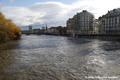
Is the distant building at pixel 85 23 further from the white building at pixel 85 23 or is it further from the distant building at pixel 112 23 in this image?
the distant building at pixel 112 23

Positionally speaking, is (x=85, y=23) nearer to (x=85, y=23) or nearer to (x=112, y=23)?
(x=85, y=23)

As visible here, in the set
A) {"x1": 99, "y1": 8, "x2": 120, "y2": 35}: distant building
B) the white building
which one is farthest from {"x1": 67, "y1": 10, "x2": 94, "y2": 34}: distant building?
{"x1": 99, "y1": 8, "x2": 120, "y2": 35}: distant building

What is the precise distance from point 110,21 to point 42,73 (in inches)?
4364

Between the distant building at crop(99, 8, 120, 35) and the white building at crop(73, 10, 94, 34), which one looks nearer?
the distant building at crop(99, 8, 120, 35)

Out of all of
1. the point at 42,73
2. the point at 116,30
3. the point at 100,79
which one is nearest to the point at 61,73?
the point at 42,73

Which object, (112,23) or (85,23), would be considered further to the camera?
(85,23)

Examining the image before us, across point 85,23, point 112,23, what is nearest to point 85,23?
point 85,23

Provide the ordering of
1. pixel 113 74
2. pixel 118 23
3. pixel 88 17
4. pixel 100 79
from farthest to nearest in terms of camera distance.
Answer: pixel 88 17, pixel 118 23, pixel 113 74, pixel 100 79

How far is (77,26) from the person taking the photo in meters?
156

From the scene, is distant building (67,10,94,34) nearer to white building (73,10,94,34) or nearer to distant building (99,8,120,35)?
white building (73,10,94,34)

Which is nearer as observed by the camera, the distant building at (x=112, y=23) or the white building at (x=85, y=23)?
the distant building at (x=112, y=23)

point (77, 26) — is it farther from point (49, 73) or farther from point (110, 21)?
point (49, 73)

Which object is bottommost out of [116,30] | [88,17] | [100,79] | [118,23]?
[100,79]

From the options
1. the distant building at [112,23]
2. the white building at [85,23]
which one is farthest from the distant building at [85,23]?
the distant building at [112,23]
